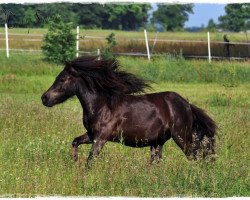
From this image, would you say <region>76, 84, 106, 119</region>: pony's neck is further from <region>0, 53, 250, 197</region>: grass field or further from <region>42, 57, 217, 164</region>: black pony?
<region>0, 53, 250, 197</region>: grass field

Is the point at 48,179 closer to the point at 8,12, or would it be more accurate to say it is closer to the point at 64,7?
the point at 8,12

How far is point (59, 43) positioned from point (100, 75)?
21219mm

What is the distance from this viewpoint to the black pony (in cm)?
952

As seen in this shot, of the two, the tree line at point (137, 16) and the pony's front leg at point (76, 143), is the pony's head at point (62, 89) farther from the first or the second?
the tree line at point (137, 16)

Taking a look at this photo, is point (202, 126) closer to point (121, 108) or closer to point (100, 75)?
point (121, 108)

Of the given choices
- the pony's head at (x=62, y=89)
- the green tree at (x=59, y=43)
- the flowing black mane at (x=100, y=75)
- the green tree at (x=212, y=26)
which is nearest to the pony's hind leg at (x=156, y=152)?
the flowing black mane at (x=100, y=75)

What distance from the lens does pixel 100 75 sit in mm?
9812

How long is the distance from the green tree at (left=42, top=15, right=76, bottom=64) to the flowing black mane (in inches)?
788

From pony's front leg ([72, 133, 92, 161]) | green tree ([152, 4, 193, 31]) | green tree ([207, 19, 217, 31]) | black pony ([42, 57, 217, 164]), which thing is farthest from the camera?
green tree ([152, 4, 193, 31])

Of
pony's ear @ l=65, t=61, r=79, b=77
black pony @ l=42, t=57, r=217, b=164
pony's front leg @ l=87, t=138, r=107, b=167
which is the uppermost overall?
pony's ear @ l=65, t=61, r=79, b=77

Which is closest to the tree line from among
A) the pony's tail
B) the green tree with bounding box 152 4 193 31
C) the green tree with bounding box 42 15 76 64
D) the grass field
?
the green tree with bounding box 152 4 193 31

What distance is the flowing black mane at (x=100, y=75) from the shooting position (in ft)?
32.0

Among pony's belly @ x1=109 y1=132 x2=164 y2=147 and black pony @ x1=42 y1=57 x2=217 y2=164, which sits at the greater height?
black pony @ x1=42 y1=57 x2=217 y2=164

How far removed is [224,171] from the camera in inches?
333
